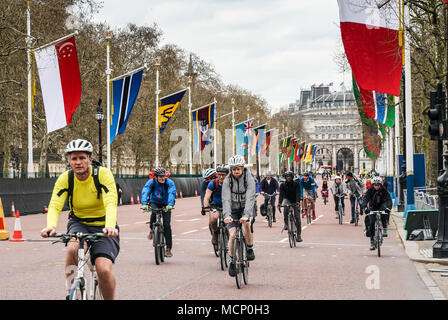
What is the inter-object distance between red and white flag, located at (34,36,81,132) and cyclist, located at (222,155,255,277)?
1742 cm

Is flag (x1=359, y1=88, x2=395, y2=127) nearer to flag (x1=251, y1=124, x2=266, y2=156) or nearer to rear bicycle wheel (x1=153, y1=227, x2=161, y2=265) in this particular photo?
rear bicycle wheel (x1=153, y1=227, x2=161, y2=265)

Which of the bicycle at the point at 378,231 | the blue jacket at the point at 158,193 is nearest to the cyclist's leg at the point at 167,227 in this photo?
the blue jacket at the point at 158,193

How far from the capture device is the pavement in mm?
9523

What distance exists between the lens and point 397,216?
2766 centimetres

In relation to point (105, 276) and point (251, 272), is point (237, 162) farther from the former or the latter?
point (105, 276)

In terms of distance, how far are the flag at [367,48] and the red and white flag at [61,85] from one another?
476 inches

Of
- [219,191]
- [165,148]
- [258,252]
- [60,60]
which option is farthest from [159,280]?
[165,148]

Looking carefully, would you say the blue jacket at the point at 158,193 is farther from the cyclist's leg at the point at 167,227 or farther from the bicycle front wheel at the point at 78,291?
the bicycle front wheel at the point at 78,291

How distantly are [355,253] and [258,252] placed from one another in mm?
1945

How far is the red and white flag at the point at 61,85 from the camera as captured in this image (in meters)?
27.1

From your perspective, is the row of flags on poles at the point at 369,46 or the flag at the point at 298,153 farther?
the flag at the point at 298,153

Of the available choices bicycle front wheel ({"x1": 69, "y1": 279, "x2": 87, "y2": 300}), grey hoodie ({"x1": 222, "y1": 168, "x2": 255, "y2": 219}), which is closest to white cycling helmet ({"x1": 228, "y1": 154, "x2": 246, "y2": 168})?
grey hoodie ({"x1": 222, "y1": 168, "x2": 255, "y2": 219})

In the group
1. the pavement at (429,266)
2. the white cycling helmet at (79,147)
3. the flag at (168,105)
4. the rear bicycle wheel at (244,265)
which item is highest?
the flag at (168,105)
